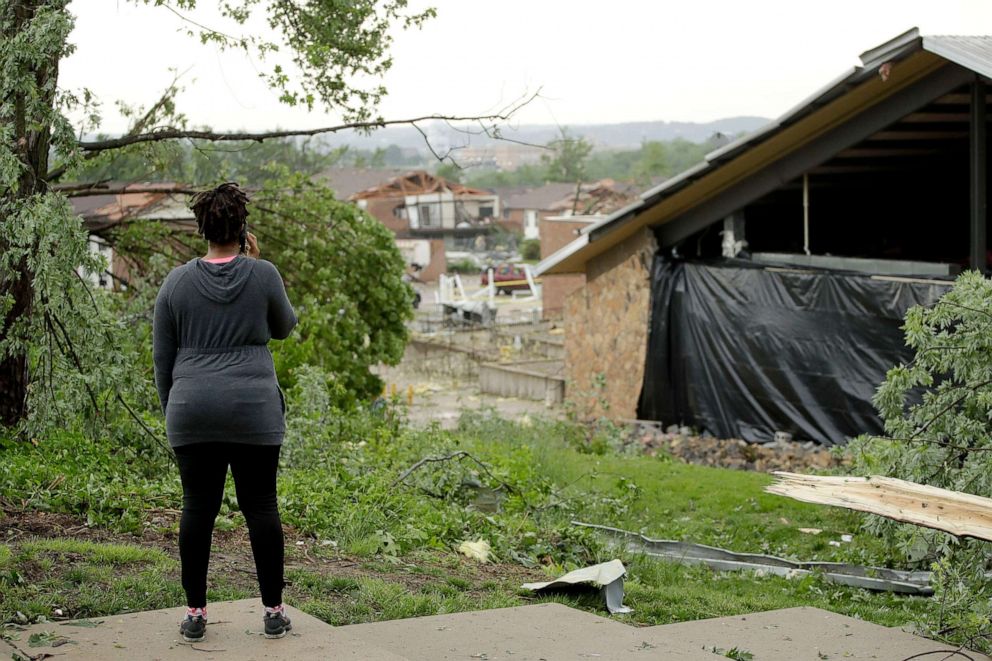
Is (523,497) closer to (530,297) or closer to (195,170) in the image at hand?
(195,170)

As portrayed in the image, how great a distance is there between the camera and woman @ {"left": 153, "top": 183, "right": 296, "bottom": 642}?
4164 mm

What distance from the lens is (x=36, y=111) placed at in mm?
6105

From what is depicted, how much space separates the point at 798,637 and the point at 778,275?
11.0 meters

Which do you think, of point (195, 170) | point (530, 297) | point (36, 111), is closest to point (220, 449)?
point (36, 111)

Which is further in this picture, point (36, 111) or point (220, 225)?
point (36, 111)

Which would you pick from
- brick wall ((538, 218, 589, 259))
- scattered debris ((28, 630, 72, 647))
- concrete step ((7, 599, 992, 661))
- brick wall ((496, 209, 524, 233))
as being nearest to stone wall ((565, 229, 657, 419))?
concrete step ((7, 599, 992, 661))

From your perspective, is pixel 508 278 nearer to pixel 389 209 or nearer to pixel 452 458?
pixel 389 209

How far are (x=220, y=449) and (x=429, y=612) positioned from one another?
5.14ft

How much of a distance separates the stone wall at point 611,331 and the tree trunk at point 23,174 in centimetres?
1157

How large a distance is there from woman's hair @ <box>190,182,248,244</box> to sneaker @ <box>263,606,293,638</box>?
1.42 meters

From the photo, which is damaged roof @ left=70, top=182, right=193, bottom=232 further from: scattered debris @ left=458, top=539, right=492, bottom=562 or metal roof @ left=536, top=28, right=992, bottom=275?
metal roof @ left=536, top=28, right=992, bottom=275

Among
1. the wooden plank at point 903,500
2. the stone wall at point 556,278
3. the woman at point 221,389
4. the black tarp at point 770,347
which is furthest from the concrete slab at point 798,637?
the stone wall at point 556,278

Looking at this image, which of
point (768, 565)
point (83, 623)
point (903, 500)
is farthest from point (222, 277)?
point (768, 565)

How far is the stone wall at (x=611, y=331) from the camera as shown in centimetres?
1769
